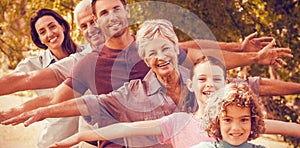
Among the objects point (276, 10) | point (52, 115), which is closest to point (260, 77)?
point (276, 10)

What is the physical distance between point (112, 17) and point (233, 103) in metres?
0.82

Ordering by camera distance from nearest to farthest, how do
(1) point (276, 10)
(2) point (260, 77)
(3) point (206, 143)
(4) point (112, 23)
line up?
(3) point (206, 143) → (4) point (112, 23) → (2) point (260, 77) → (1) point (276, 10)

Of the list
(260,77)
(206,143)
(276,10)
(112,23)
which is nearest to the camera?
(206,143)

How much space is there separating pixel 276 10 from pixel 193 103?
98 centimetres

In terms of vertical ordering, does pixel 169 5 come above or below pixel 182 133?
above

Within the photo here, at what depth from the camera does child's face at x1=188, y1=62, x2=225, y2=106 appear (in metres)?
4.13

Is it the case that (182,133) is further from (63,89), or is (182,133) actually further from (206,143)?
(63,89)

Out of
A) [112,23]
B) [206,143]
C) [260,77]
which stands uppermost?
[112,23]

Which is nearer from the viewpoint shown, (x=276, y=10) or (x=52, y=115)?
(x=52, y=115)

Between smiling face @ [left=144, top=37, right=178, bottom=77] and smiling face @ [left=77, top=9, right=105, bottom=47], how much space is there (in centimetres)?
27

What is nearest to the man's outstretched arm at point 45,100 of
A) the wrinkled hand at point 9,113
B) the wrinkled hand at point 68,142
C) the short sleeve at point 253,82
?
the wrinkled hand at point 9,113

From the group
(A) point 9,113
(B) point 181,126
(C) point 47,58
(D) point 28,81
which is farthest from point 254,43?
(A) point 9,113

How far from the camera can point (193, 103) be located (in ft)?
13.7

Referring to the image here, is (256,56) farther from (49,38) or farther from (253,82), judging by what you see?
(49,38)
